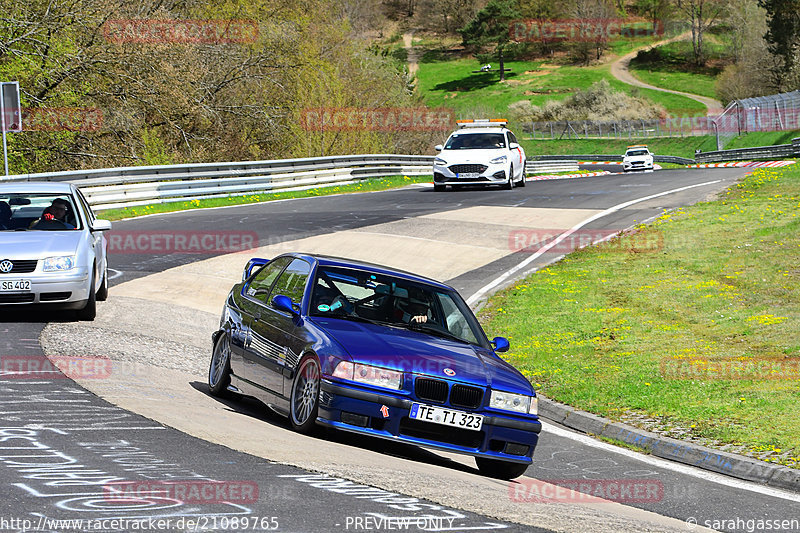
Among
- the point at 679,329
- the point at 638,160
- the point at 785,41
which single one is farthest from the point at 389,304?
the point at 785,41

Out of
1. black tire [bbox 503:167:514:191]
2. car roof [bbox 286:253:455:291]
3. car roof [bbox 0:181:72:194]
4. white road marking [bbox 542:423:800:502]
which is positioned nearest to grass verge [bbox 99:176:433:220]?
black tire [bbox 503:167:514:191]

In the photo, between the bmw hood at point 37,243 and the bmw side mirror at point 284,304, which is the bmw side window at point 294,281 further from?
the bmw hood at point 37,243

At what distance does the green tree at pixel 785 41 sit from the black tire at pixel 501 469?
291 ft

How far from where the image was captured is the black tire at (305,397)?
775 centimetres

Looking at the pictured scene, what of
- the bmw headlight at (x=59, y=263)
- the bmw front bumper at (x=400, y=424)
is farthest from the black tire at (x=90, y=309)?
the bmw front bumper at (x=400, y=424)

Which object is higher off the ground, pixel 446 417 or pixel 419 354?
pixel 419 354

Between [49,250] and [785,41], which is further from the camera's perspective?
[785,41]

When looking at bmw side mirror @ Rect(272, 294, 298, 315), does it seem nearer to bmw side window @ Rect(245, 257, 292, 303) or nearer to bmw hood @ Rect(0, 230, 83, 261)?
bmw side window @ Rect(245, 257, 292, 303)

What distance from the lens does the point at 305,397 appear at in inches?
313

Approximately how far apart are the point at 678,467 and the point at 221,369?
426 centimetres

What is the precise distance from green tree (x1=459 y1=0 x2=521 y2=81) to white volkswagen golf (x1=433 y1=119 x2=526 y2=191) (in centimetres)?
11343

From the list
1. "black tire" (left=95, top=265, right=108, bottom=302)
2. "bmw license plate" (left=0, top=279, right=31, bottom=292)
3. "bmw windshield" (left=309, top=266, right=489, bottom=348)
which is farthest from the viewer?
"black tire" (left=95, top=265, right=108, bottom=302)

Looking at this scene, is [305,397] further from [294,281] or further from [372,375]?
[294,281]

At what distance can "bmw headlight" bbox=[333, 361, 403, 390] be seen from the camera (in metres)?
7.57
